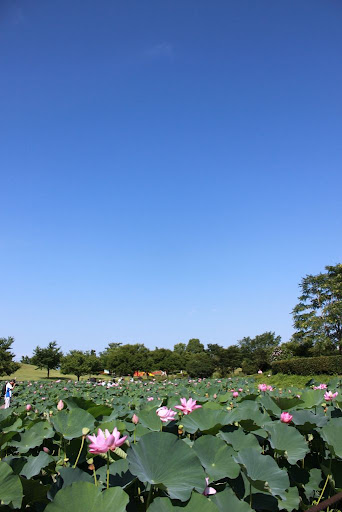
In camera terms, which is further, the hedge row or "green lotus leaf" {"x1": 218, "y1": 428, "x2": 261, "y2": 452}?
the hedge row

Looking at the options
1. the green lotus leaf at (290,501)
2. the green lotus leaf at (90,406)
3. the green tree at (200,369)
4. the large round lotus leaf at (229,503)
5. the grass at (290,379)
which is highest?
the green lotus leaf at (90,406)

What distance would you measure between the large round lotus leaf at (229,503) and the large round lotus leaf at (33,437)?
3.19 feet

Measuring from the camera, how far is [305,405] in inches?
98.3

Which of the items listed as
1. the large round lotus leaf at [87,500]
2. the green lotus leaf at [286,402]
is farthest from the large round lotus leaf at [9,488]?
the green lotus leaf at [286,402]

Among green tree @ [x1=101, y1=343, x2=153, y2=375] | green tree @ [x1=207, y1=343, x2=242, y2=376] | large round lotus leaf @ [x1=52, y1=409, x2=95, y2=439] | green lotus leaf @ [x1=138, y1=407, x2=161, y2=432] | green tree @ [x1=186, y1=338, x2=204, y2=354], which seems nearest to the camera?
large round lotus leaf @ [x1=52, y1=409, x2=95, y2=439]

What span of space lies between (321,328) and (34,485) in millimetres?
35911

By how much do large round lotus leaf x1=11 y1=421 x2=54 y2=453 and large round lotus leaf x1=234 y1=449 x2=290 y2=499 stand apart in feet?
3.19

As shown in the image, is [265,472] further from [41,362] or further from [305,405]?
[41,362]

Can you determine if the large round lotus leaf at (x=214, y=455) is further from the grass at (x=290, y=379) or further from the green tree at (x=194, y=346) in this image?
the green tree at (x=194, y=346)

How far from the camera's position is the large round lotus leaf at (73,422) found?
1.56 meters

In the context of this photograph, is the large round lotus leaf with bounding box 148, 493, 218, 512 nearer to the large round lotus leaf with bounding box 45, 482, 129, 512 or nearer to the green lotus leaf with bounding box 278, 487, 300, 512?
the large round lotus leaf with bounding box 45, 482, 129, 512

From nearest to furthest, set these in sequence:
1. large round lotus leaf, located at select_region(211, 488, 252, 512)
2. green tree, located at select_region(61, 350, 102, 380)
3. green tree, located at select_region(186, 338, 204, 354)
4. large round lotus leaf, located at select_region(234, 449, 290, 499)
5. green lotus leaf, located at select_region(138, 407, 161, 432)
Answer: large round lotus leaf, located at select_region(211, 488, 252, 512) < large round lotus leaf, located at select_region(234, 449, 290, 499) < green lotus leaf, located at select_region(138, 407, 161, 432) < green tree, located at select_region(61, 350, 102, 380) < green tree, located at select_region(186, 338, 204, 354)

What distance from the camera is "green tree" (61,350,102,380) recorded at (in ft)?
134

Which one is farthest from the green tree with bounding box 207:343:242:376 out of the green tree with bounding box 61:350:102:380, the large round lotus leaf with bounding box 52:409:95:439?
the large round lotus leaf with bounding box 52:409:95:439
